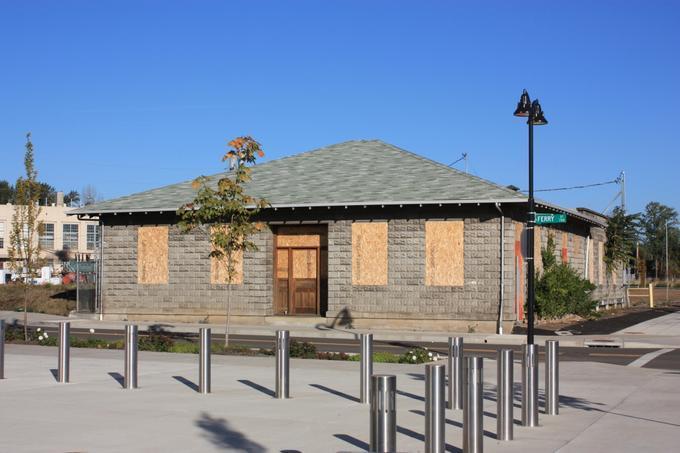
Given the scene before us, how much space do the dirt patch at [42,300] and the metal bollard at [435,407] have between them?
107 feet

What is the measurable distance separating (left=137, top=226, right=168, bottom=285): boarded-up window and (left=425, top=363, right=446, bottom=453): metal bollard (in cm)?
2622

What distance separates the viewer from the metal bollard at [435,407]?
27.0 feet

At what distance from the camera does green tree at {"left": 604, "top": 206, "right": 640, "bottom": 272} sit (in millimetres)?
47938

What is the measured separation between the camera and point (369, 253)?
101 feet

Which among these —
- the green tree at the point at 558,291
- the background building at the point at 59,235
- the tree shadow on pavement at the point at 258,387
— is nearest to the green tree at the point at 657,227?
the background building at the point at 59,235

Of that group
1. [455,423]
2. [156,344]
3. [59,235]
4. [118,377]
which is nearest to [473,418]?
[455,423]

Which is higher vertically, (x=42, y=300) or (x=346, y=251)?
(x=346, y=251)

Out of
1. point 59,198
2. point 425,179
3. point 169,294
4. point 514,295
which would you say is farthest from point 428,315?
point 59,198

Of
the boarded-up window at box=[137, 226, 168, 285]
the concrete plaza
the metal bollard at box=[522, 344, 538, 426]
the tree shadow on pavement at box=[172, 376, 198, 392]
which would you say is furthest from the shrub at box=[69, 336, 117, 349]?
the metal bollard at box=[522, 344, 538, 426]

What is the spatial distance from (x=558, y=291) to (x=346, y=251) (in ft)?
24.9

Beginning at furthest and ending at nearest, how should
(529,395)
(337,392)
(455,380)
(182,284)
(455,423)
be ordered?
1. (182,284)
2. (337,392)
3. (455,380)
4. (455,423)
5. (529,395)

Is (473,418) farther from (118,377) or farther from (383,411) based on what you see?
(118,377)

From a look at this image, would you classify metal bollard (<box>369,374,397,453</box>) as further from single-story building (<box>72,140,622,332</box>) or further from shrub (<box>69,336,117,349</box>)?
single-story building (<box>72,140,622,332</box>)

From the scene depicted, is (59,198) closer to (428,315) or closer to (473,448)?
(428,315)
